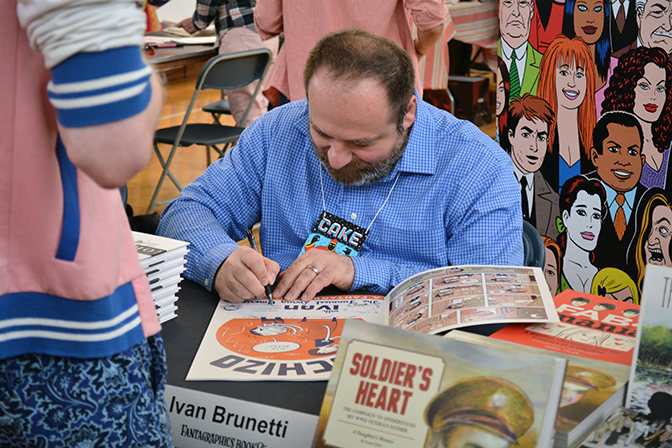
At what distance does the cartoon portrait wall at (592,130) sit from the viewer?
216 cm

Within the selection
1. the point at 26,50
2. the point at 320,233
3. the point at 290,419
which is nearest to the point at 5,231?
the point at 26,50

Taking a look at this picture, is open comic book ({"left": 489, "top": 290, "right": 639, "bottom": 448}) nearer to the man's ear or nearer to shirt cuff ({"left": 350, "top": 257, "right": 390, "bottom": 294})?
shirt cuff ({"left": 350, "top": 257, "right": 390, "bottom": 294})

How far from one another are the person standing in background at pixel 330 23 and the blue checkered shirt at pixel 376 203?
36.9 inches

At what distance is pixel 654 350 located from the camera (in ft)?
2.70

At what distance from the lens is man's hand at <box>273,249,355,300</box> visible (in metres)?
1.25

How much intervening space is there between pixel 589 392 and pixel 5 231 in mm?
692

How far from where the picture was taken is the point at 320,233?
5.26ft

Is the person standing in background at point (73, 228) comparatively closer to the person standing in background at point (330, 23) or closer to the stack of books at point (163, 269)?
the stack of books at point (163, 269)

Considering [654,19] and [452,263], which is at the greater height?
[654,19]

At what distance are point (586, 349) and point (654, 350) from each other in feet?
0.50

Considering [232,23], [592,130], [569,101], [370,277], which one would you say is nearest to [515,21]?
[569,101]

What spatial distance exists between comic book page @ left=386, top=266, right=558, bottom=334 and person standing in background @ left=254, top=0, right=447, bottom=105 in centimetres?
150

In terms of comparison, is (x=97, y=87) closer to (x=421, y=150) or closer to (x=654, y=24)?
(x=421, y=150)

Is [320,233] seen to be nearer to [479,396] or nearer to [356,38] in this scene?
[356,38]
